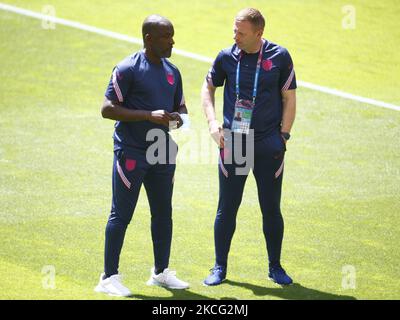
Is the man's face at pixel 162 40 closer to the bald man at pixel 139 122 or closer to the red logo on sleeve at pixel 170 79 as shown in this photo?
the bald man at pixel 139 122

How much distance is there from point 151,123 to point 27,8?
10578 mm

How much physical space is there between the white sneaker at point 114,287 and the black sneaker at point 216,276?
0.70 metres

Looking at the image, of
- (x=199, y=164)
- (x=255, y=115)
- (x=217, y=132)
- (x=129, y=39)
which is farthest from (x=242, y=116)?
(x=129, y=39)

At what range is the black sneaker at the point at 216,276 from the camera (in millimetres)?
7429

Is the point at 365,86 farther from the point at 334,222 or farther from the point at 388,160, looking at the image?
the point at 334,222

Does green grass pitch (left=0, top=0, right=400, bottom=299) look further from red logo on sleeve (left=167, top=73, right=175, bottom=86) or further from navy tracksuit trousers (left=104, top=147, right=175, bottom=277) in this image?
red logo on sleeve (left=167, top=73, right=175, bottom=86)

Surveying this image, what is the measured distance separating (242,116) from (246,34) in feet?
2.16

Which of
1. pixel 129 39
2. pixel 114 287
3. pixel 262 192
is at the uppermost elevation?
pixel 129 39

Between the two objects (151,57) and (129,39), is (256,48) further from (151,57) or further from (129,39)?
(129,39)

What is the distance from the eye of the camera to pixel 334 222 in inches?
364

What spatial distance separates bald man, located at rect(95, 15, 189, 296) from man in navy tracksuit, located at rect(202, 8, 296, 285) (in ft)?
1.43

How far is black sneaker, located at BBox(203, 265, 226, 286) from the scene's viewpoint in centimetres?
743

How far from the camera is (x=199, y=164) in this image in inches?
447
